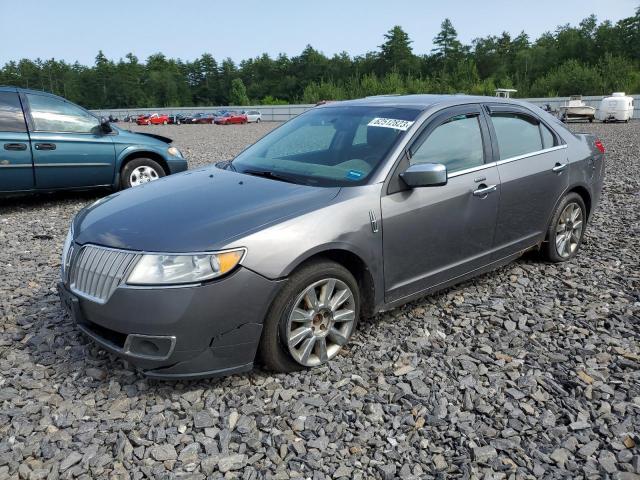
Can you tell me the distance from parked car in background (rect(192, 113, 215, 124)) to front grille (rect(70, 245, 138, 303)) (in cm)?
4847

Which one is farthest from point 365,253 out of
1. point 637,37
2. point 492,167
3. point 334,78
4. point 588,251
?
point 334,78

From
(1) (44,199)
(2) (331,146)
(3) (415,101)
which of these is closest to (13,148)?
(1) (44,199)

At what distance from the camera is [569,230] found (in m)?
5.30

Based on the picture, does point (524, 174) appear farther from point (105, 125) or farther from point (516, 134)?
point (105, 125)

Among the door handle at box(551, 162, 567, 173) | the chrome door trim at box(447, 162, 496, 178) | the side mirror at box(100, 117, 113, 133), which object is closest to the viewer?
the chrome door trim at box(447, 162, 496, 178)

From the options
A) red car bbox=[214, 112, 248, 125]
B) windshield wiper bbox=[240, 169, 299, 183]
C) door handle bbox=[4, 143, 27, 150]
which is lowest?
red car bbox=[214, 112, 248, 125]

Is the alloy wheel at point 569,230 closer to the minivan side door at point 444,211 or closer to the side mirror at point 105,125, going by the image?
the minivan side door at point 444,211

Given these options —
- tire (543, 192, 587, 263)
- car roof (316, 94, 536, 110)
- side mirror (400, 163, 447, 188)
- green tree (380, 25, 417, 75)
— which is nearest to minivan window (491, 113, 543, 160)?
car roof (316, 94, 536, 110)

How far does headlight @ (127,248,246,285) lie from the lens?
2875 millimetres

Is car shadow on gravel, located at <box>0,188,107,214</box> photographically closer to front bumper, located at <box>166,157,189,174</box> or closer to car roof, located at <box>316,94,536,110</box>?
front bumper, located at <box>166,157,189,174</box>

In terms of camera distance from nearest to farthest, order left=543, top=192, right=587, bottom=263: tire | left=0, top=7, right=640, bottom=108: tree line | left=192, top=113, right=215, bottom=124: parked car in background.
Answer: left=543, top=192, right=587, bottom=263: tire, left=192, top=113, right=215, bottom=124: parked car in background, left=0, top=7, right=640, bottom=108: tree line

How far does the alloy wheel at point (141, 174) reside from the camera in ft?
27.7

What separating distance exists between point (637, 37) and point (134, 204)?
84666mm

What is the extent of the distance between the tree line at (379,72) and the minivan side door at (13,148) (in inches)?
2196
